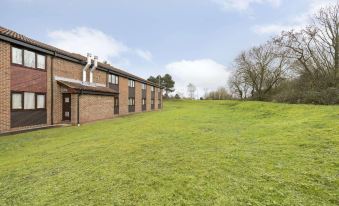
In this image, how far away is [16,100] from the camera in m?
12.2

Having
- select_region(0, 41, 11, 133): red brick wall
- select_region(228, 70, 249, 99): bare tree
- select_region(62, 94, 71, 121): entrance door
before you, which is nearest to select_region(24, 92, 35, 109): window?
select_region(0, 41, 11, 133): red brick wall

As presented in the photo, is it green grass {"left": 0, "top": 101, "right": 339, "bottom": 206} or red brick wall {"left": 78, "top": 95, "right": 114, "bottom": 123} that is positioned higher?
red brick wall {"left": 78, "top": 95, "right": 114, "bottom": 123}

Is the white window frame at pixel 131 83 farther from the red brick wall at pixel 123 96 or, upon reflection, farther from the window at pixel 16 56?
the window at pixel 16 56

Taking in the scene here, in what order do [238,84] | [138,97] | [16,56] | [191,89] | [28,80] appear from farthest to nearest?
[191,89] → [238,84] → [138,97] → [28,80] → [16,56]

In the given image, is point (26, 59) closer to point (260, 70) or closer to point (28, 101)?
point (28, 101)

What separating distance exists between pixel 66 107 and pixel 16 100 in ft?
12.3

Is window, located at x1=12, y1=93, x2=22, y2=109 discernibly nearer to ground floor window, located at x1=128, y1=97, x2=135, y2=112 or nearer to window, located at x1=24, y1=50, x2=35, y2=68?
window, located at x1=24, y1=50, x2=35, y2=68

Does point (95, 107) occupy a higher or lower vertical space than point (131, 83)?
lower

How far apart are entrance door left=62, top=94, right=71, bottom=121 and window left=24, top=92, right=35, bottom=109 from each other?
248cm

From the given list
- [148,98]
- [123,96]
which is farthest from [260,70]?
[123,96]

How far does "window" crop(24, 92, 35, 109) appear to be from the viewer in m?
12.8

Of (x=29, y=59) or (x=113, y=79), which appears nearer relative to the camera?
(x=29, y=59)

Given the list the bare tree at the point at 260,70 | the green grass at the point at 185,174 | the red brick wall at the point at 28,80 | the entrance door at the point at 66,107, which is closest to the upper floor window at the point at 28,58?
the red brick wall at the point at 28,80

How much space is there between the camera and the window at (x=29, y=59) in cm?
1281
